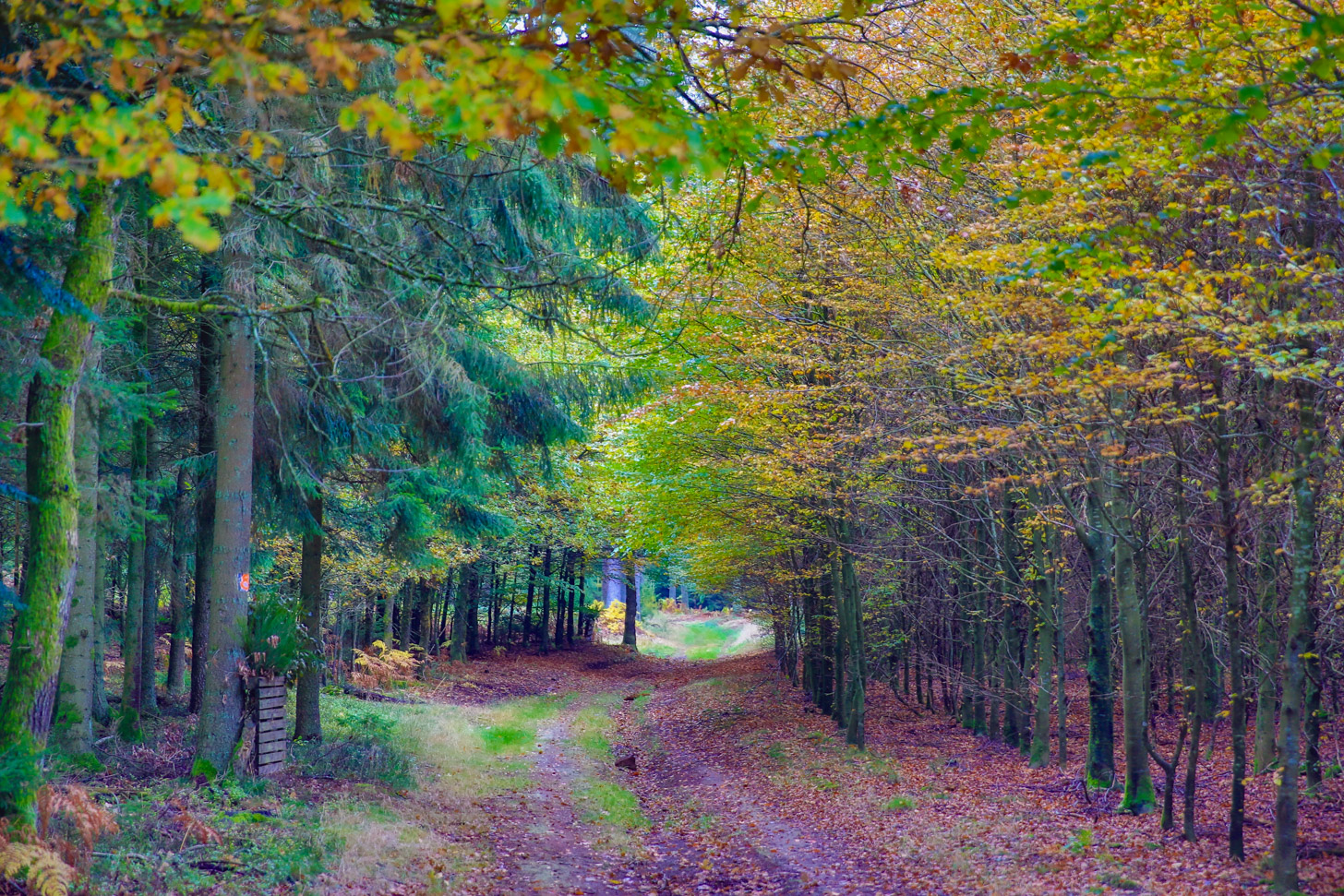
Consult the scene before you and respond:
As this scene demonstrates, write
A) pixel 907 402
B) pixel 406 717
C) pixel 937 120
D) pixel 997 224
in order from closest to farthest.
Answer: pixel 937 120, pixel 997 224, pixel 907 402, pixel 406 717

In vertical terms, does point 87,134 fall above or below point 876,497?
above

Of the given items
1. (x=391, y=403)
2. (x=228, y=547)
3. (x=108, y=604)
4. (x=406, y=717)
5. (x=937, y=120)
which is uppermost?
(x=937, y=120)

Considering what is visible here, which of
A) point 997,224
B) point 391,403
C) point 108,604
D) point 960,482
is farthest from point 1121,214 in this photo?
point 108,604

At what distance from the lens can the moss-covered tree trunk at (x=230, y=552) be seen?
30.1ft

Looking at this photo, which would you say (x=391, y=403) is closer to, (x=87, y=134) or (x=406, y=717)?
(x=87, y=134)

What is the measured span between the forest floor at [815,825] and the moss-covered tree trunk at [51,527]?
Answer: 2.57m

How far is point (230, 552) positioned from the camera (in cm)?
941

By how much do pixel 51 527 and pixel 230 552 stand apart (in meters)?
4.04

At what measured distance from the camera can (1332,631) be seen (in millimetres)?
9789

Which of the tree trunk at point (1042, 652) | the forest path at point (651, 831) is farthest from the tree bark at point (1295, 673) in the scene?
the tree trunk at point (1042, 652)

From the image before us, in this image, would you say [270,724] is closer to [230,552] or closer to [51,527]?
[230,552]

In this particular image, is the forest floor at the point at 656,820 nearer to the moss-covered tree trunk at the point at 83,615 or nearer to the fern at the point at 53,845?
the fern at the point at 53,845

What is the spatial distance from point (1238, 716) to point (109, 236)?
9.27 meters

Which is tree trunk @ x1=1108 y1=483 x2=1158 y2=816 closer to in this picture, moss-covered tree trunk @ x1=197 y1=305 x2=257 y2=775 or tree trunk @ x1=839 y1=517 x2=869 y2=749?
tree trunk @ x1=839 y1=517 x2=869 y2=749
